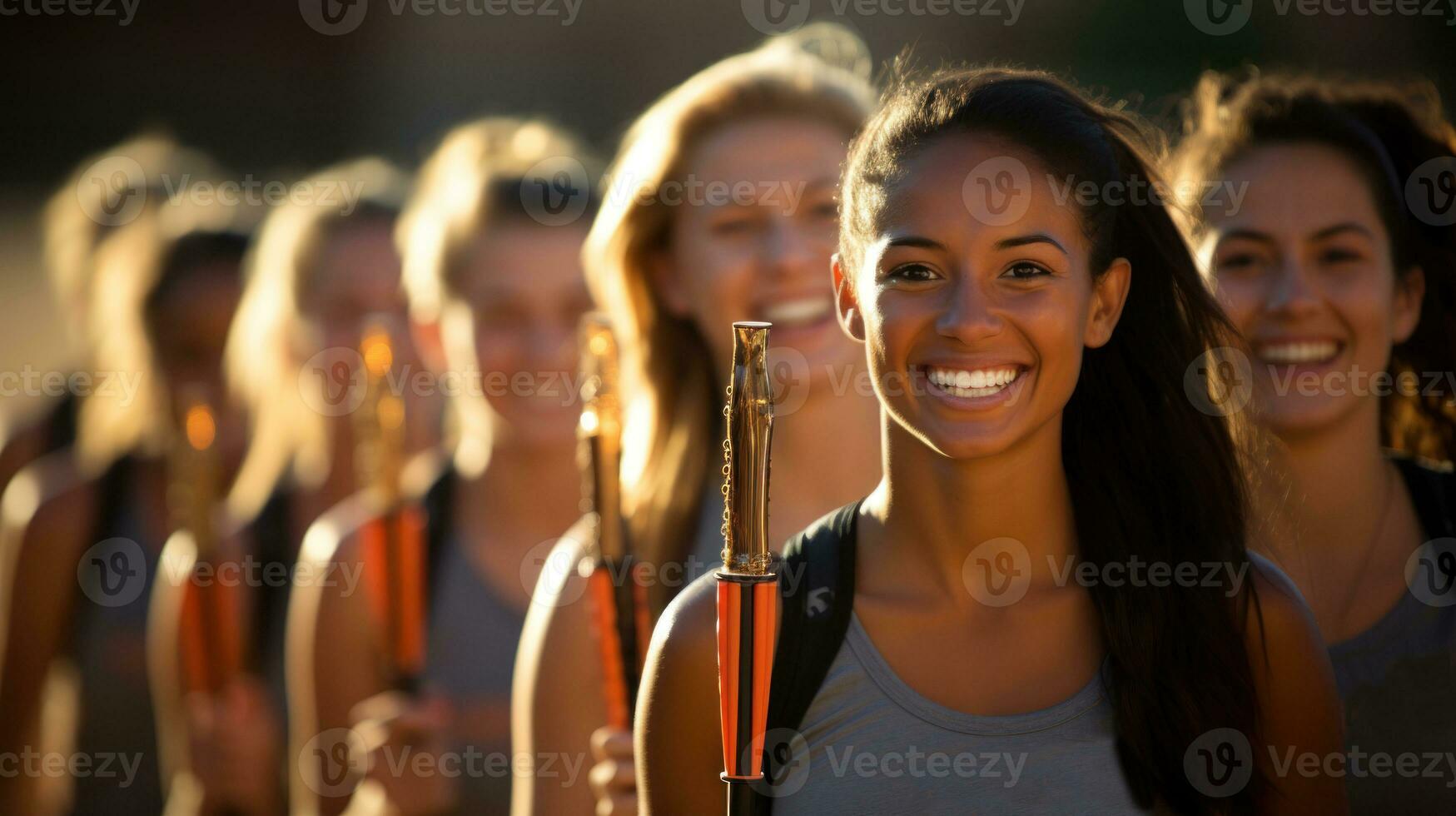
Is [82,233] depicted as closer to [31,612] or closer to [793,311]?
[31,612]

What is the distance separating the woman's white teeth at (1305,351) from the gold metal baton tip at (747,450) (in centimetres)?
171

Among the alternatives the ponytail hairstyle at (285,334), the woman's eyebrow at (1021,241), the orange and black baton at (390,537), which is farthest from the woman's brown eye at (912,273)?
the ponytail hairstyle at (285,334)

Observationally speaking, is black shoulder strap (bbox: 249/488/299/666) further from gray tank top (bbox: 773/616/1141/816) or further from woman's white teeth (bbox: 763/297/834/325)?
gray tank top (bbox: 773/616/1141/816)

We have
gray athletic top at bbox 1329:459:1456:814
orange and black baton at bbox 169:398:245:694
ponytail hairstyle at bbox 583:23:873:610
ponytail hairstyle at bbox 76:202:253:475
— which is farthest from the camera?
ponytail hairstyle at bbox 76:202:253:475

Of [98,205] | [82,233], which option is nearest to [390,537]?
[98,205]

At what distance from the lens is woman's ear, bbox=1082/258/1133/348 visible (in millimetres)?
2498

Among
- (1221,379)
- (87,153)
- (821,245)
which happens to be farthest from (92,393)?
(87,153)

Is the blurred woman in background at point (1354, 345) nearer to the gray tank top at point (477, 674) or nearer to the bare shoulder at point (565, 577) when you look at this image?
the bare shoulder at point (565, 577)

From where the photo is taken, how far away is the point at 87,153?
42.0ft

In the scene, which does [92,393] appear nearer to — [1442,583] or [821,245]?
→ [821,245]

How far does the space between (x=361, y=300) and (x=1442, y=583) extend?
159 inches

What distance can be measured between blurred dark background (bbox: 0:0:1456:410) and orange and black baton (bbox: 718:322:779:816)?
24.7ft

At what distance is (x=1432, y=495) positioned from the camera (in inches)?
137

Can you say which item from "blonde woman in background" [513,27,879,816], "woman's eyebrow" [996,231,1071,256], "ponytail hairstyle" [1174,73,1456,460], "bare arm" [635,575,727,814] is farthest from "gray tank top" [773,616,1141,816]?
"ponytail hairstyle" [1174,73,1456,460]
